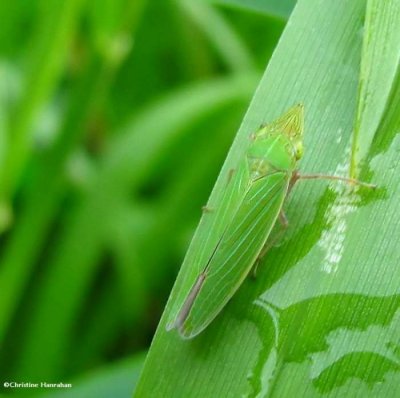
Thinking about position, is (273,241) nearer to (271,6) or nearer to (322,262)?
(322,262)

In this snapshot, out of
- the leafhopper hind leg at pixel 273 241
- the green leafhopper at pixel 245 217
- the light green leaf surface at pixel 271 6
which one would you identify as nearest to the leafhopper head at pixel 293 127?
the green leafhopper at pixel 245 217

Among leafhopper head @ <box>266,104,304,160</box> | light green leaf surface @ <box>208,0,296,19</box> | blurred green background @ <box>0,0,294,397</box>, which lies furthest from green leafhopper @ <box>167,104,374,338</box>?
blurred green background @ <box>0,0,294,397</box>

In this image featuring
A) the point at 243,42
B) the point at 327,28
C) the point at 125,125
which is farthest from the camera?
the point at 243,42

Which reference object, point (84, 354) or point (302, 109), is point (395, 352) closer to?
point (302, 109)

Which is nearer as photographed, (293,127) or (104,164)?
(293,127)

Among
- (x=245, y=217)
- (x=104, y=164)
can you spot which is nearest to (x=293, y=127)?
(x=245, y=217)

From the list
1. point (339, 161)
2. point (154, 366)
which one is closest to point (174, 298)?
point (154, 366)

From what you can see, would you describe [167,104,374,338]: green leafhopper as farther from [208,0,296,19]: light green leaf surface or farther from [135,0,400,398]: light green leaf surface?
[208,0,296,19]: light green leaf surface
